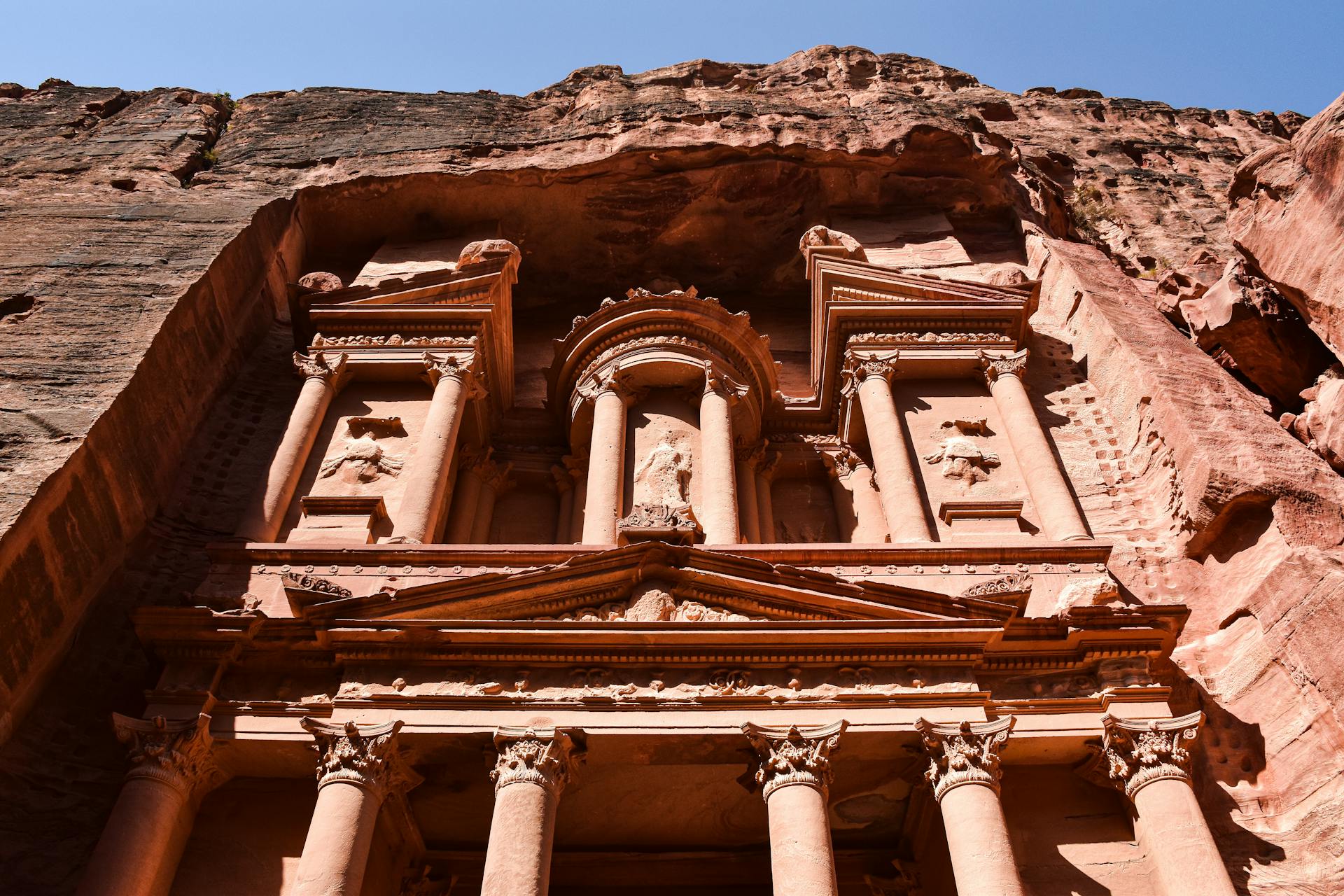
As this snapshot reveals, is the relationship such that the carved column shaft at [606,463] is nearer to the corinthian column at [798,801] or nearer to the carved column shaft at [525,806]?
the carved column shaft at [525,806]

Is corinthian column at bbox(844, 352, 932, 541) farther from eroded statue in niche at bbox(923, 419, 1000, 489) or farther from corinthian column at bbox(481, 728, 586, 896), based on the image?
corinthian column at bbox(481, 728, 586, 896)

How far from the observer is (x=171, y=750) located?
1029 centimetres

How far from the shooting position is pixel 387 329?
17.9 m

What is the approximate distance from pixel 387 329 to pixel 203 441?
318 centimetres

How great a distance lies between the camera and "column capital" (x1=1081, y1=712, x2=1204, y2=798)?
10.1 m

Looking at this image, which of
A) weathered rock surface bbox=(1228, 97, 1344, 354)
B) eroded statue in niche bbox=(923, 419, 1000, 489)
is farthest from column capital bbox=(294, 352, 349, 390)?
weathered rock surface bbox=(1228, 97, 1344, 354)

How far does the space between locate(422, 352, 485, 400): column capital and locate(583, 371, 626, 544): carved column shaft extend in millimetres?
1765

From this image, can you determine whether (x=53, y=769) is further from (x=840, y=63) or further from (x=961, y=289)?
(x=840, y=63)

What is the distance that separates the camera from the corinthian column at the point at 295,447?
46.5 ft

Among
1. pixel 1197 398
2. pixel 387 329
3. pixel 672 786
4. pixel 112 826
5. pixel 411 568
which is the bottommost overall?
pixel 112 826

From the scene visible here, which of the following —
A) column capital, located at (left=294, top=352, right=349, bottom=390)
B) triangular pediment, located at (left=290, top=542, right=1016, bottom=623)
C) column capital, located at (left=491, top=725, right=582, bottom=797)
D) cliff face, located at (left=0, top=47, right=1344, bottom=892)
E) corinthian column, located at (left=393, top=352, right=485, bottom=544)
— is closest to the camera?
column capital, located at (left=491, top=725, right=582, bottom=797)

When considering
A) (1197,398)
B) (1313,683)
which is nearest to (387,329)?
(1197,398)

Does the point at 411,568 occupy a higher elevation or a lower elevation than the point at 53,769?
higher

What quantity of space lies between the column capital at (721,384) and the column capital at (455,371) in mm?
3291
